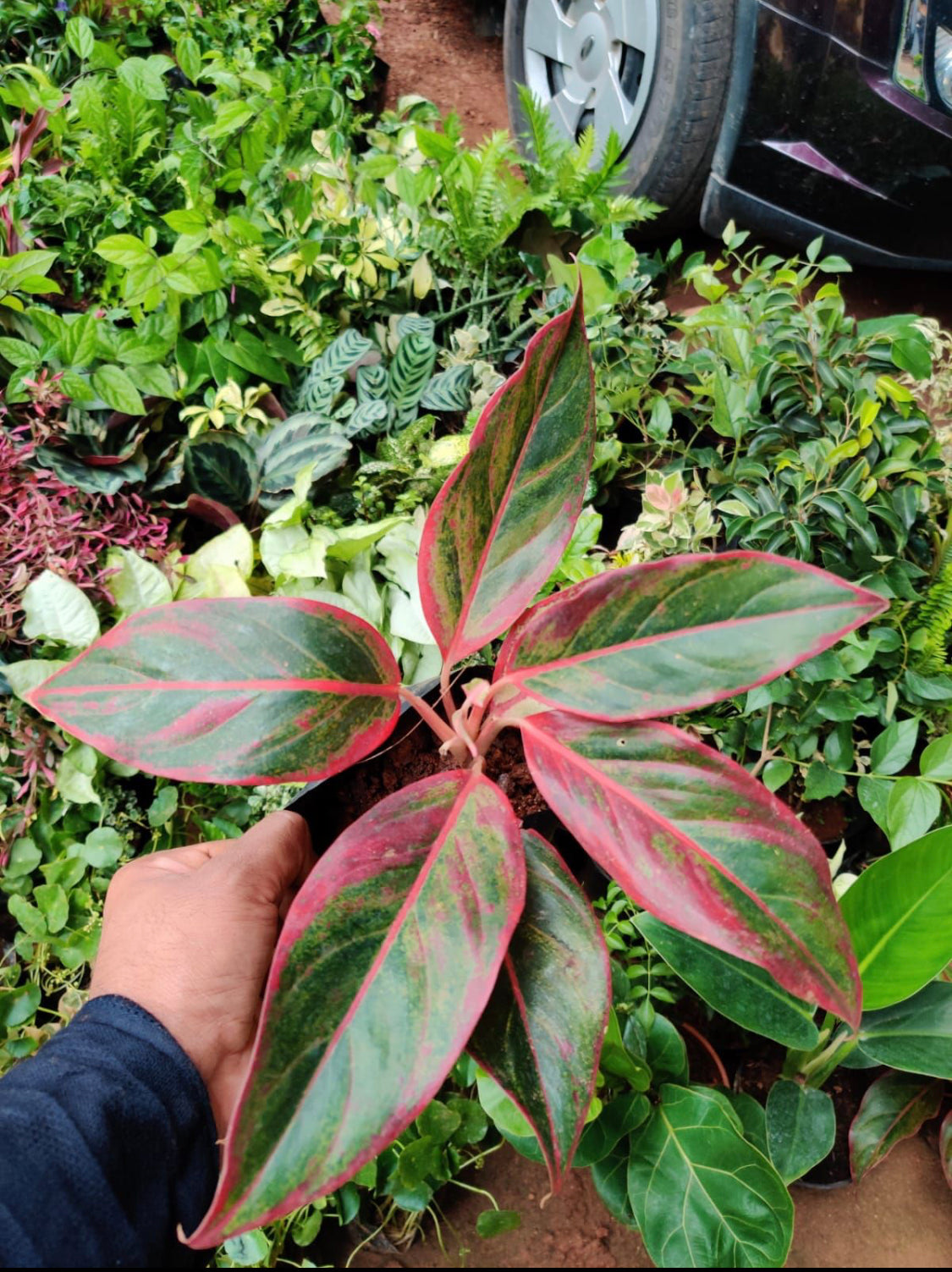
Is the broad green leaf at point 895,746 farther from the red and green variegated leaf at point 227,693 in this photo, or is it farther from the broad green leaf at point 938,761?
the red and green variegated leaf at point 227,693

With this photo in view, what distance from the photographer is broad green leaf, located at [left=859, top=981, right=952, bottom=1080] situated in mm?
932

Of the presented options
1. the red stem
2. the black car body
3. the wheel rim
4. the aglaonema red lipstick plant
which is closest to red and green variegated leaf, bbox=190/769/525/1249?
the aglaonema red lipstick plant

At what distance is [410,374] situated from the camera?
1313mm

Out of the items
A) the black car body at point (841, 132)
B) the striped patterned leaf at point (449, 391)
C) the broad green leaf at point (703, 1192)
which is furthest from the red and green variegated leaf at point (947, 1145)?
the black car body at point (841, 132)

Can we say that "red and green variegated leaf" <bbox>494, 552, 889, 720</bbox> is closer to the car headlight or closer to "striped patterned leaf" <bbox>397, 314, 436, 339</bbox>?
"striped patterned leaf" <bbox>397, 314, 436, 339</bbox>

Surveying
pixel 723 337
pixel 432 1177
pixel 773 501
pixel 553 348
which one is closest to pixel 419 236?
pixel 723 337

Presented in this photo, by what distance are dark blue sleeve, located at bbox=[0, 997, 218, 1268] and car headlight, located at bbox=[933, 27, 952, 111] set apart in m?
1.98

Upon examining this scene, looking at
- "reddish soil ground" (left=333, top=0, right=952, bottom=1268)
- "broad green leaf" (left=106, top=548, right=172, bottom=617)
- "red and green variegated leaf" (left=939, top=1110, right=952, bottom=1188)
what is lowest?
"reddish soil ground" (left=333, top=0, right=952, bottom=1268)

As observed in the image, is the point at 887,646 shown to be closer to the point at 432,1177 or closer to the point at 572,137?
the point at 432,1177

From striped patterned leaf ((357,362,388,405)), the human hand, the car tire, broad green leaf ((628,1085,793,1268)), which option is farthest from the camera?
the car tire

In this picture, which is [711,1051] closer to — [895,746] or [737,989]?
[737,989]

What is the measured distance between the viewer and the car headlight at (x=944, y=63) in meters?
1.54

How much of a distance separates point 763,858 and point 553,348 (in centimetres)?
39

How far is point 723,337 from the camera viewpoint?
1.23m
